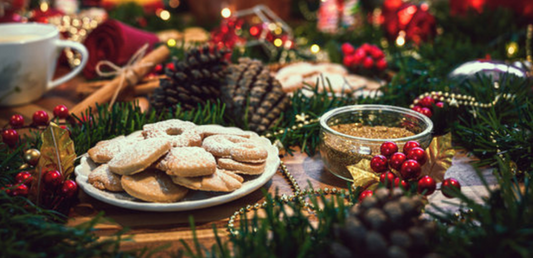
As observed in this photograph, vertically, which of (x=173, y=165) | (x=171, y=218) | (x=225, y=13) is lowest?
(x=171, y=218)

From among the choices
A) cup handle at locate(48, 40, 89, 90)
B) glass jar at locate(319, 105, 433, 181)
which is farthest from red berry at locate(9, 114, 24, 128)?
glass jar at locate(319, 105, 433, 181)

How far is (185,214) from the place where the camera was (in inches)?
31.9

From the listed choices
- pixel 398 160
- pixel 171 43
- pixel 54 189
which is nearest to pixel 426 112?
pixel 398 160

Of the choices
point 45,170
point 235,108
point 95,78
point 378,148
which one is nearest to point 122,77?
point 95,78

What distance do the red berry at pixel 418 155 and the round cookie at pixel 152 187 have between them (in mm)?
407

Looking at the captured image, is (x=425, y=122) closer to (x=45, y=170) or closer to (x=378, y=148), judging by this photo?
(x=378, y=148)

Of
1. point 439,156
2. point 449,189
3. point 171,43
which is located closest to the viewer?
point 449,189

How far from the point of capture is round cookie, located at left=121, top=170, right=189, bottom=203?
0.77 metres

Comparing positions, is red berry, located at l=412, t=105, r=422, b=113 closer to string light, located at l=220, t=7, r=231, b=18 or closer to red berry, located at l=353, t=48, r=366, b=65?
red berry, located at l=353, t=48, r=366, b=65

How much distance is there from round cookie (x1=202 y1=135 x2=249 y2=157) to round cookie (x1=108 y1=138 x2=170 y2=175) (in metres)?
0.09

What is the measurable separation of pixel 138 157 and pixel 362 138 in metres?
0.41

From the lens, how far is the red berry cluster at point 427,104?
3.65 feet

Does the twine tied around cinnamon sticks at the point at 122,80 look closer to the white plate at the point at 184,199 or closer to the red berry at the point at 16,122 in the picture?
the red berry at the point at 16,122

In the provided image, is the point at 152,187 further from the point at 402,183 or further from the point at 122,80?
the point at 122,80
